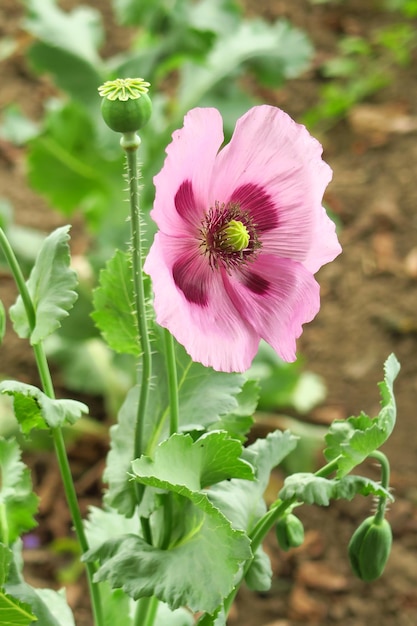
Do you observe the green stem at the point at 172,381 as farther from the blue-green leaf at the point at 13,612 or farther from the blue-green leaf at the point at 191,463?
the blue-green leaf at the point at 13,612

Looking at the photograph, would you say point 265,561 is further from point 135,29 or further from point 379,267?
point 135,29

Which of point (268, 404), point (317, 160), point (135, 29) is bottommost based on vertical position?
point (268, 404)

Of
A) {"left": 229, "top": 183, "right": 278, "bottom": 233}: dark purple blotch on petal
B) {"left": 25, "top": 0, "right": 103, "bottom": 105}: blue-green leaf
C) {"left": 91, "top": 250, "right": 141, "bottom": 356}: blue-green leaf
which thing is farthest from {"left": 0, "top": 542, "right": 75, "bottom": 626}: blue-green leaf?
{"left": 25, "top": 0, "right": 103, "bottom": 105}: blue-green leaf

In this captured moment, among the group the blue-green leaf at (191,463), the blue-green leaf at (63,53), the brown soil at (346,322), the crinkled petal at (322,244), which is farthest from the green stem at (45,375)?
the blue-green leaf at (63,53)

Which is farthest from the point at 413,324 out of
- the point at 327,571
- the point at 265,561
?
the point at 265,561

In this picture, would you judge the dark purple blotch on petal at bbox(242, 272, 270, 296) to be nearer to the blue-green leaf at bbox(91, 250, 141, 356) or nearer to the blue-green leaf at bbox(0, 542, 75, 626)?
the blue-green leaf at bbox(91, 250, 141, 356)
